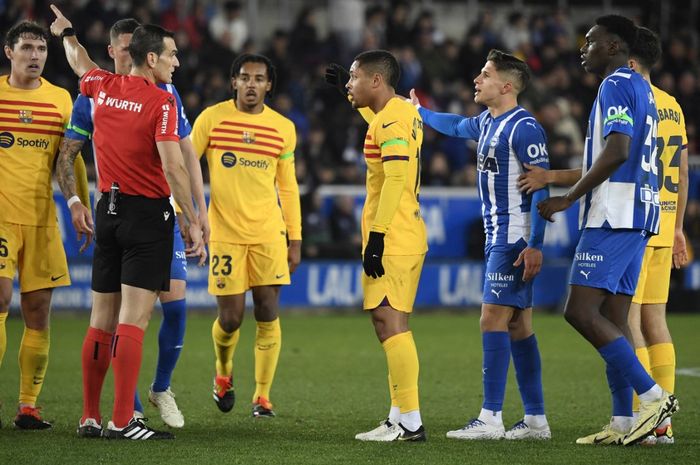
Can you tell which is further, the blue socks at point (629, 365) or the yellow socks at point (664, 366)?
the yellow socks at point (664, 366)

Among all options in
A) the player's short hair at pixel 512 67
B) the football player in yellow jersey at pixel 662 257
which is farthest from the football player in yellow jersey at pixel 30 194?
the football player in yellow jersey at pixel 662 257

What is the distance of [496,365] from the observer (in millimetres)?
6836

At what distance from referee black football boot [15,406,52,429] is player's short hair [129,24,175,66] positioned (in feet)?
7.65

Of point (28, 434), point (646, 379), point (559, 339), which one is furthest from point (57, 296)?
point (646, 379)

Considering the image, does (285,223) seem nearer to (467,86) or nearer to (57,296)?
(57,296)

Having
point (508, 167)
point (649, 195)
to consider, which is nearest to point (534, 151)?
point (508, 167)

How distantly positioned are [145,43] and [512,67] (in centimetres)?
225

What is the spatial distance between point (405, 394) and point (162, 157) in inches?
78.2

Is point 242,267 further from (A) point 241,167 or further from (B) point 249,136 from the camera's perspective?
(B) point 249,136

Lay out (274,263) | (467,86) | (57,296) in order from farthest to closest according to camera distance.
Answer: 1. (467,86)
2. (57,296)
3. (274,263)

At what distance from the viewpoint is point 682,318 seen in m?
16.3

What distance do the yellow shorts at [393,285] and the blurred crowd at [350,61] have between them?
9717 millimetres

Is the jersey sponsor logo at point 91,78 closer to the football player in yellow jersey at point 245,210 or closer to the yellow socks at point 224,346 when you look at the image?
the football player in yellow jersey at point 245,210

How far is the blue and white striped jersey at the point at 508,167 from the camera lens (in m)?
6.81
